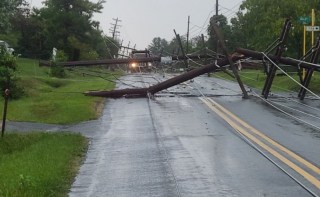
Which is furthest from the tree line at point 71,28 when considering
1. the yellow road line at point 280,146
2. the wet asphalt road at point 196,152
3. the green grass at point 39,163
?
the green grass at point 39,163

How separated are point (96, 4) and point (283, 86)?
1419 inches

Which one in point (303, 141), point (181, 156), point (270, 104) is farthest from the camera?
point (270, 104)

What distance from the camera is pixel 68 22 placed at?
57844mm

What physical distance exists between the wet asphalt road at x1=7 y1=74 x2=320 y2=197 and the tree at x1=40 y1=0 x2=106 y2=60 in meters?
41.1

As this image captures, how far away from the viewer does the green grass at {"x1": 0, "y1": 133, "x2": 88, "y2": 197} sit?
7.28 metres

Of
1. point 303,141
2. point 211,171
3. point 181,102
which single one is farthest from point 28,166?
point 181,102

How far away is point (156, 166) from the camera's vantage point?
889 cm

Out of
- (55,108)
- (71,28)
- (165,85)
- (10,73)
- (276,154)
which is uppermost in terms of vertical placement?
(71,28)

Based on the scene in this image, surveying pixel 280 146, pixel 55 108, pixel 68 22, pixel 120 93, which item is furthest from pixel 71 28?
pixel 280 146

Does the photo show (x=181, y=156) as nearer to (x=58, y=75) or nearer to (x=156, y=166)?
(x=156, y=166)

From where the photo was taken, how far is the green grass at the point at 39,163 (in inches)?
287

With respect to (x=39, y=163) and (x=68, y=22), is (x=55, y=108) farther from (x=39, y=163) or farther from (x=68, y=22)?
(x=68, y=22)

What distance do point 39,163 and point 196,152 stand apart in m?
2.96

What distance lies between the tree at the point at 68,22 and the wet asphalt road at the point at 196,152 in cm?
4115
